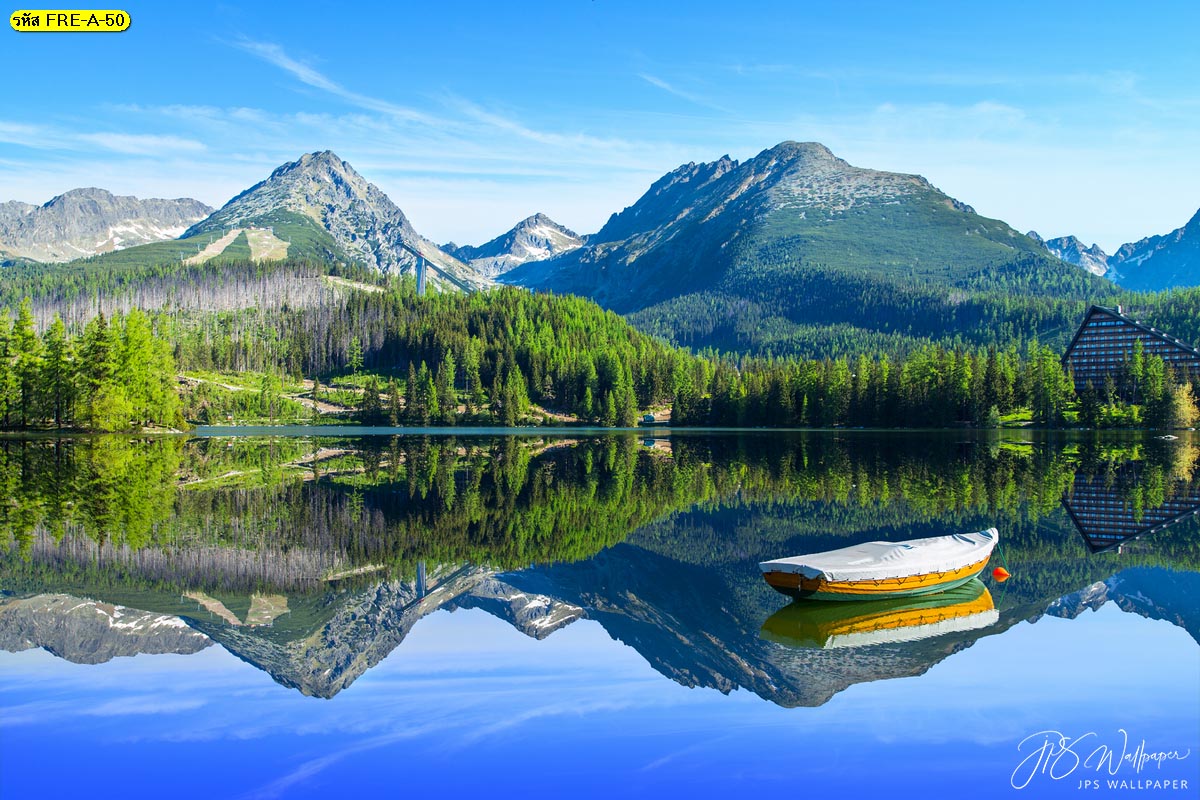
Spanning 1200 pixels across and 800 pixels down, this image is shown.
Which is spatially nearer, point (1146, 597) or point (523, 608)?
point (523, 608)

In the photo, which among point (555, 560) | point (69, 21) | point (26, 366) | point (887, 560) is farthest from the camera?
point (26, 366)

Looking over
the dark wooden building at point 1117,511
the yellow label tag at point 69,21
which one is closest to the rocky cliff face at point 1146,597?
the dark wooden building at point 1117,511

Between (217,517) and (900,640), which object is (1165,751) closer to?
(900,640)

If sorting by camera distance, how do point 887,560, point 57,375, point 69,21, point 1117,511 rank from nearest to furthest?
point 887,560, point 1117,511, point 69,21, point 57,375

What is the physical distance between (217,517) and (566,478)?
95.9ft

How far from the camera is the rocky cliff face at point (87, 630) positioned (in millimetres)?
25078

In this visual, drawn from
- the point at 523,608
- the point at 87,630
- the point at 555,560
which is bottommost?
the point at 555,560

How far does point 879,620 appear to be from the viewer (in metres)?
28.8

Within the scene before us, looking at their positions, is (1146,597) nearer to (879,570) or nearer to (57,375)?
(879,570)

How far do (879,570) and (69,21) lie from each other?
57.8m

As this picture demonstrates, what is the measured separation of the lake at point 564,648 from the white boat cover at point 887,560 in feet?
4.03

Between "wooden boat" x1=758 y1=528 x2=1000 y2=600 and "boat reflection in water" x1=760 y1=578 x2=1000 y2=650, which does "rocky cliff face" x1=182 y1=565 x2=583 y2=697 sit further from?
"wooden boat" x1=758 y1=528 x2=1000 y2=600

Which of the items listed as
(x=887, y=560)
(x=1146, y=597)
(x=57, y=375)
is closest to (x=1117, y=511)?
(x=1146, y=597)

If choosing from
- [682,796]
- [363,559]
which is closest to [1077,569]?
[682,796]
